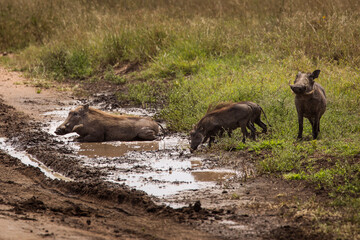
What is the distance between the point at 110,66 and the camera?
44.2ft

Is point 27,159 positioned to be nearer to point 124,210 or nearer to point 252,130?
point 124,210

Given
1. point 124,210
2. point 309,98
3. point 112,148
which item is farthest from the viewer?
point 112,148

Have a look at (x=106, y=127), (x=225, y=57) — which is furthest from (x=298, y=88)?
(x=225, y=57)

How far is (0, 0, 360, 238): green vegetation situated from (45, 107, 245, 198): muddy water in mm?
621

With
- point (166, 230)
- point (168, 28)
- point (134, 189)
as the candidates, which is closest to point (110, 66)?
point (168, 28)

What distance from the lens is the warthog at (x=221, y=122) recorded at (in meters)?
7.47

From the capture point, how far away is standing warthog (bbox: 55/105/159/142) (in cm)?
841

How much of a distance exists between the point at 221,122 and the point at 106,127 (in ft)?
6.44

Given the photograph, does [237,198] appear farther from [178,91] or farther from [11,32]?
[11,32]

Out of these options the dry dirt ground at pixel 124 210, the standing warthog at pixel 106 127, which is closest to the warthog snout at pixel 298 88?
the dry dirt ground at pixel 124 210

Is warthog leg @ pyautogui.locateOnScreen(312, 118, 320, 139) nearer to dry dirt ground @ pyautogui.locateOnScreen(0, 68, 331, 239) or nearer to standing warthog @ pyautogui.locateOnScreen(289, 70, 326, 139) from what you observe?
standing warthog @ pyautogui.locateOnScreen(289, 70, 326, 139)

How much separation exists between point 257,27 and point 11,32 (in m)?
8.33

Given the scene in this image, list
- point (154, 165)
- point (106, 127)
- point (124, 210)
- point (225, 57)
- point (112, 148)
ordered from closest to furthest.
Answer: point (124, 210) < point (154, 165) < point (112, 148) < point (106, 127) < point (225, 57)

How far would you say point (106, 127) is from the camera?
8.49 metres
